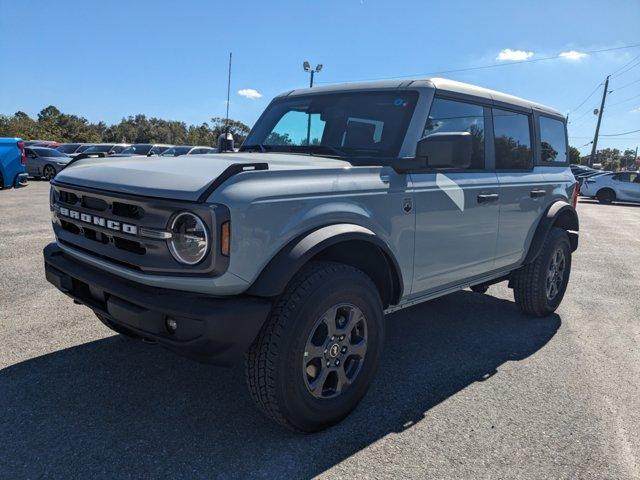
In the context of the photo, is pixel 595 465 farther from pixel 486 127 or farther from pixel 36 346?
pixel 36 346

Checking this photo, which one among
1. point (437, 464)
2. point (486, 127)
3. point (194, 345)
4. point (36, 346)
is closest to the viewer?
point (194, 345)

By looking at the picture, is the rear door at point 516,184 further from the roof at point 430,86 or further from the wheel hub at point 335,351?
the wheel hub at point 335,351

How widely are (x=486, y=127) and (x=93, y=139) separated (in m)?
66.9

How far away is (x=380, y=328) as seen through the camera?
2.96 meters

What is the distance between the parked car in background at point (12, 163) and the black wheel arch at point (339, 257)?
13.4 metres

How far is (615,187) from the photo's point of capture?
21.8m

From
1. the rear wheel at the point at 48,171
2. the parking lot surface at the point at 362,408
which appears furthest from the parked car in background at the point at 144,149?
the parking lot surface at the point at 362,408

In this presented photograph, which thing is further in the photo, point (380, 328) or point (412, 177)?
point (412, 177)

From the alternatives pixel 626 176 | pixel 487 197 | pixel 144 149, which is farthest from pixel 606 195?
pixel 487 197

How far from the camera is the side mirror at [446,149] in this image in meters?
2.96

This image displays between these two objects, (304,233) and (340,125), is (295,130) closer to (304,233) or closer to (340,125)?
(340,125)

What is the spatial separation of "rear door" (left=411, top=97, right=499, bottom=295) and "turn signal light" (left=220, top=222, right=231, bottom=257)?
138 cm

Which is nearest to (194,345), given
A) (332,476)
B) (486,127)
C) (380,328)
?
(332,476)

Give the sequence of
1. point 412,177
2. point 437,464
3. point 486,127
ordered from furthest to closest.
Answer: point 486,127 → point 412,177 → point 437,464
